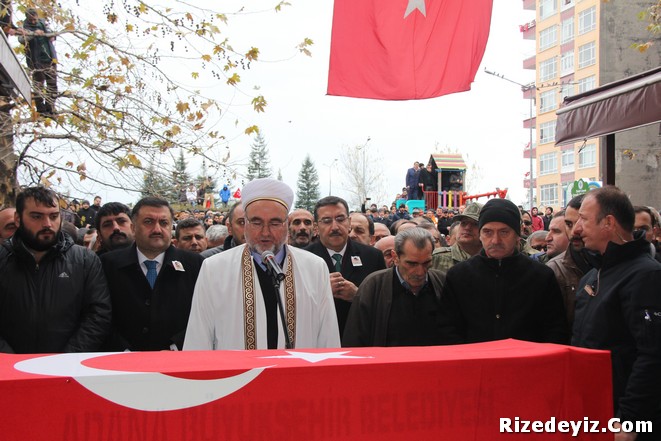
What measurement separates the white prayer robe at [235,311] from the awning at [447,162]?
2382 centimetres

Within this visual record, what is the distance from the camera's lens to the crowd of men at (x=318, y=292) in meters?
3.42

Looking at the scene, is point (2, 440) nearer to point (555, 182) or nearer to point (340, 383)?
point (340, 383)

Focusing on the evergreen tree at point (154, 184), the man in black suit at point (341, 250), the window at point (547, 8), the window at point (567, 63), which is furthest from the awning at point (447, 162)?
the window at point (547, 8)

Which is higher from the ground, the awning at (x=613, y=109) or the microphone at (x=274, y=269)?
the awning at (x=613, y=109)

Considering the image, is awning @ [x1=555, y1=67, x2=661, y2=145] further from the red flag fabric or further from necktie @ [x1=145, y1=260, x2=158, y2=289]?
necktie @ [x1=145, y1=260, x2=158, y2=289]

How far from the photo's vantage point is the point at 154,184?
7.70 meters

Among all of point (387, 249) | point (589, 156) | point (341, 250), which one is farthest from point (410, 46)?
point (589, 156)

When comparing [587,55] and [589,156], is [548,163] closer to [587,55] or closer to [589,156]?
[589,156]

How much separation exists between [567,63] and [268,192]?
5581 cm

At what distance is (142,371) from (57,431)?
1.08 ft

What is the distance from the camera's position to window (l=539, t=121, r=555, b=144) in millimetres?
56875

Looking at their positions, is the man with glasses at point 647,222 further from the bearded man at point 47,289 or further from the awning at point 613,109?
the bearded man at point 47,289

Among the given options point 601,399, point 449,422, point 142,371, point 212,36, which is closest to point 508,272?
point 601,399

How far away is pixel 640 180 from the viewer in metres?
30.7
